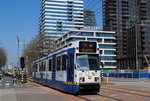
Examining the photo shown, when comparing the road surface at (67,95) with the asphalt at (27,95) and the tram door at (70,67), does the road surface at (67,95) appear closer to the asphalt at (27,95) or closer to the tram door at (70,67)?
the asphalt at (27,95)

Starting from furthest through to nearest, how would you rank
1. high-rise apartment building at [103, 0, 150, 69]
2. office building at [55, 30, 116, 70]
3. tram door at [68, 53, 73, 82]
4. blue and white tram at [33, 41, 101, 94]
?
1. high-rise apartment building at [103, 0, 150, 69]
2. office building at [55, 30, 116, 70]
3. tram door at [68, 53, 73, 82]
4. blue and white tram at [33, 41, 101, 94]

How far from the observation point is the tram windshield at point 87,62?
48.5ft

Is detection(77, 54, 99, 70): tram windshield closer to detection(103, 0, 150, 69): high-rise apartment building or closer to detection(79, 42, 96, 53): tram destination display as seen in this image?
detection(79, 42, 96, 53): tram destination display

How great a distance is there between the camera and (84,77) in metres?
14.6

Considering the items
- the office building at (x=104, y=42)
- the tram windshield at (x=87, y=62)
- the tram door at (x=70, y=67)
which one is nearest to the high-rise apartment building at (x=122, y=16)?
the office building at (x=104, y=42)

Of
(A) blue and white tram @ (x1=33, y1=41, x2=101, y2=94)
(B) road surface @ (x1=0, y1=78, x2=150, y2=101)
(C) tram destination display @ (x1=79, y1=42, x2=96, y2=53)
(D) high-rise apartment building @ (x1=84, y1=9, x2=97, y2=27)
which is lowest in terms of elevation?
(B) road surface @ (x1=0, y1=78, x2=150, y2=101)

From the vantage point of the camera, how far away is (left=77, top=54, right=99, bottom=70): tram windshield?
14.8m

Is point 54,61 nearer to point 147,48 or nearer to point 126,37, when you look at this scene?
point 147,48

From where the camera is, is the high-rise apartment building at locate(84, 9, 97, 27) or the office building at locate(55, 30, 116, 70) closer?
the high-rise apartment building at locate(84, 9, 97, 27)

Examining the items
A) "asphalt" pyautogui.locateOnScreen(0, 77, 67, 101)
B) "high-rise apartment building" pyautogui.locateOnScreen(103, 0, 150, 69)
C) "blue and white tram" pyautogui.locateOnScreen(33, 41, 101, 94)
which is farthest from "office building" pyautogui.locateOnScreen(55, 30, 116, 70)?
"blue and white tram" pyautogui.locateOnScreen(33, 41, 101, 94)

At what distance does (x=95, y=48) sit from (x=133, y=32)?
351 ft

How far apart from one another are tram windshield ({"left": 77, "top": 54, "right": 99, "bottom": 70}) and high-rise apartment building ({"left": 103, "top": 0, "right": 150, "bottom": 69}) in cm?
11185

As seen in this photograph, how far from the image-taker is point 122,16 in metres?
136

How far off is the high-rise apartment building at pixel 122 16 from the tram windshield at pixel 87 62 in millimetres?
111849
